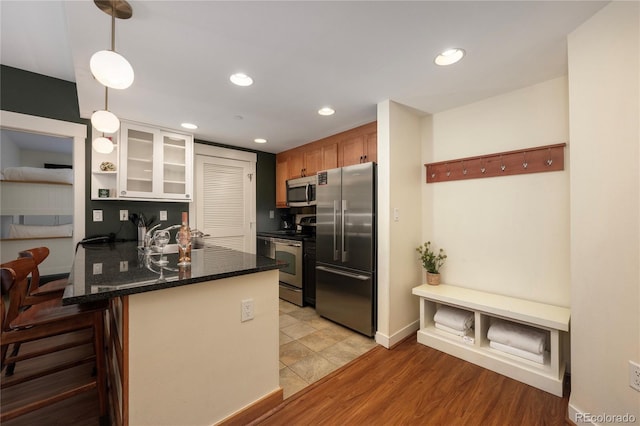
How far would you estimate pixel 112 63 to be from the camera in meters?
1.20

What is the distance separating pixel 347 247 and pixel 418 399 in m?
1.41

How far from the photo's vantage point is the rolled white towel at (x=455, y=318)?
89.7 inches

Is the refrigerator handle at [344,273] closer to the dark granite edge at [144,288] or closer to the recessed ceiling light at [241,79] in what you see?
the dark granite edge at [144,288]

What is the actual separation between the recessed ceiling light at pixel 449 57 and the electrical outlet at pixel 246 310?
2.01 metres

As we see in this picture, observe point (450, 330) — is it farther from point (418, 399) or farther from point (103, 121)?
point (103, 121)

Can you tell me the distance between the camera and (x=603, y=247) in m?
1.36

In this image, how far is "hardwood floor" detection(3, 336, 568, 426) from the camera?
1.52 metres

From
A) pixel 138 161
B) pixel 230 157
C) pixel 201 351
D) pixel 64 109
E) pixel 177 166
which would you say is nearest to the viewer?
pixel 201 351

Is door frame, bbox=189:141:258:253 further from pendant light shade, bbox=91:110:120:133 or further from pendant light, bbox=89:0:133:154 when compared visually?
pendant light, bbox=89:0:133:154

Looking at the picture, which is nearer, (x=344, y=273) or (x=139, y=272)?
(x=139, y=272)

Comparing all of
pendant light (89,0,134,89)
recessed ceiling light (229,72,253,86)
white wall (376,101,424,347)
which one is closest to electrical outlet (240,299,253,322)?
pendant light (89,0,134,89)

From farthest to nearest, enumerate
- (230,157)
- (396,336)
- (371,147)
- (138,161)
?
(230,157), (138,161), (371,147), (396,336)

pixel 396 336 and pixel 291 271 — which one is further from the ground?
pixel 291 271

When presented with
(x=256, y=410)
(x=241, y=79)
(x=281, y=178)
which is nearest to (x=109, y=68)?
(x=241, y=79)
